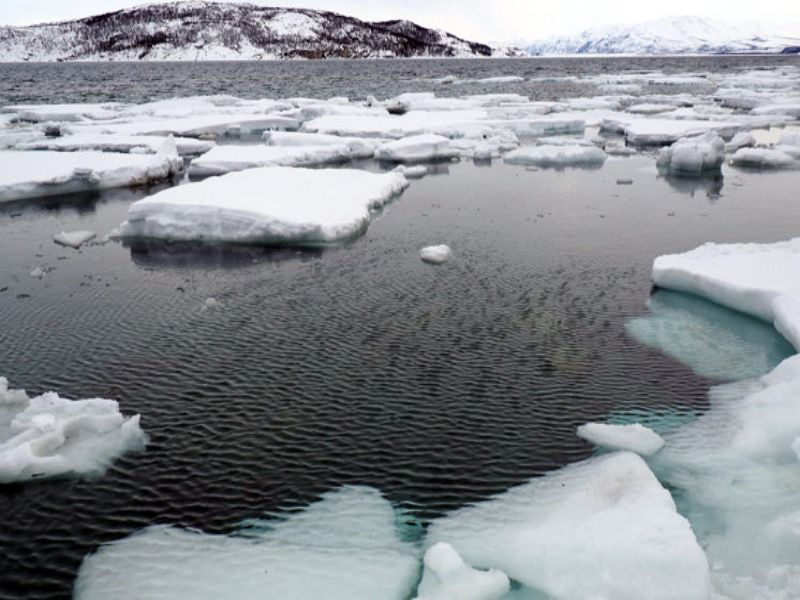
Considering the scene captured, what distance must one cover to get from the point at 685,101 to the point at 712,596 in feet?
125

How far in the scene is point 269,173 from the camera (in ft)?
51.0

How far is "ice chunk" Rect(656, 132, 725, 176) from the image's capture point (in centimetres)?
1834

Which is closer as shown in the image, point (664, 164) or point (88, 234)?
point (88, 234)

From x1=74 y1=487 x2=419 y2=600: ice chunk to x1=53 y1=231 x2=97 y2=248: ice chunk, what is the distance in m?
8.86

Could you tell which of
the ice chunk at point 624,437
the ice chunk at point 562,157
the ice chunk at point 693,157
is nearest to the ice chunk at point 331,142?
the ice chunk at point 562,157

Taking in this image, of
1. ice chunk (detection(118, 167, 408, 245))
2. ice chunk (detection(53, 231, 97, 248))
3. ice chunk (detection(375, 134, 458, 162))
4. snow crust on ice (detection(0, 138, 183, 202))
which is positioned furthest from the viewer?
ice chunk (detection(375, 134, 458, 162))

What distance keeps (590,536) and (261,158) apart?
620 inches

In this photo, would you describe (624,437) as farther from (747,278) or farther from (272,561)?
(747,278)

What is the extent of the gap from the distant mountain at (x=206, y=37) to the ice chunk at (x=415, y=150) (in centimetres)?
13411

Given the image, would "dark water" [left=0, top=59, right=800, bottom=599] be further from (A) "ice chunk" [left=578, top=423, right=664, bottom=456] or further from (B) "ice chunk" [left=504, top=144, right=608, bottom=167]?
(B) "ice chunk" [left=504, top=144, right=608, bottom=167]

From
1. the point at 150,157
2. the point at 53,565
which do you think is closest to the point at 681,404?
the point at 53,565

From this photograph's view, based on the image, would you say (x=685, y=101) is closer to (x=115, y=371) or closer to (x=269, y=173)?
(x=269, y=173)

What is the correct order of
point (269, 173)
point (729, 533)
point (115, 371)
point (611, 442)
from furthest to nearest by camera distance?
point (269, 173) < point (115, 371) < point (611, 442) < point (729, 533)

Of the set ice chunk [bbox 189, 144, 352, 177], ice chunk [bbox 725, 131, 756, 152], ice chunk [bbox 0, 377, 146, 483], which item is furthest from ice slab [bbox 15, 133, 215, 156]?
ice chunk [bbox 725, 131, 756, 152]
